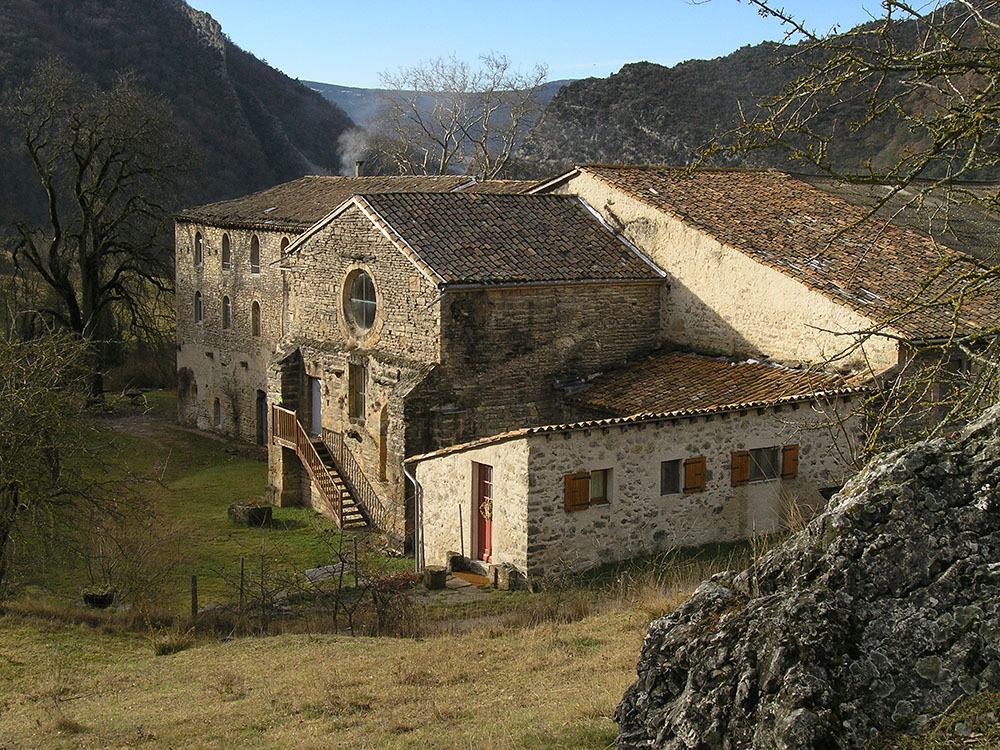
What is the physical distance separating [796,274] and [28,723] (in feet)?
44.5

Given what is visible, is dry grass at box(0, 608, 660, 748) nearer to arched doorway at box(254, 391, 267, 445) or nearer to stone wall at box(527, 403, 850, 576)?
stone wall at box(527, 403, 850, 576)

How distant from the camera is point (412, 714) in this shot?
27.5ft

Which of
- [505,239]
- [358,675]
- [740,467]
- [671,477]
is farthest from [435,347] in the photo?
[358,675]

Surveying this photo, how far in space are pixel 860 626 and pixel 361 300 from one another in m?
16.4

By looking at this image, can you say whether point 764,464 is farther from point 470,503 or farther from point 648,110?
point 648,110

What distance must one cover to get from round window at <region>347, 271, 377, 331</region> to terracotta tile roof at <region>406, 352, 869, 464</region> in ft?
13.5

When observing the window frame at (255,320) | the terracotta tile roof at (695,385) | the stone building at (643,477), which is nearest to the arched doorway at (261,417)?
the window frame at (255,320)

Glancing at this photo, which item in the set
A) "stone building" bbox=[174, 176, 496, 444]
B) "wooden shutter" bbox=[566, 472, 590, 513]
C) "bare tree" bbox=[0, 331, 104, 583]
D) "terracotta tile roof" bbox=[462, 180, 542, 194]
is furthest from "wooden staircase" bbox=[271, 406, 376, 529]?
"terracotta tile roof" bbox=[462, 180, 542, 194]

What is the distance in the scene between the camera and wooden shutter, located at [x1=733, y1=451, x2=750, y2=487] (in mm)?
15602

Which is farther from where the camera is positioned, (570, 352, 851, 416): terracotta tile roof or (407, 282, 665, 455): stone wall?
(407, 282, 665, 455): stone wall

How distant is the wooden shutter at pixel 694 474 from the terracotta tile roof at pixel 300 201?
14.5m

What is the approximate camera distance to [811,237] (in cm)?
1972

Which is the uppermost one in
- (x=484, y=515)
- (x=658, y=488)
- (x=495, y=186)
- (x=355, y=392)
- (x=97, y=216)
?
(x=495, y=186)

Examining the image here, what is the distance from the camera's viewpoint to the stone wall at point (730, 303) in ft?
55.6
